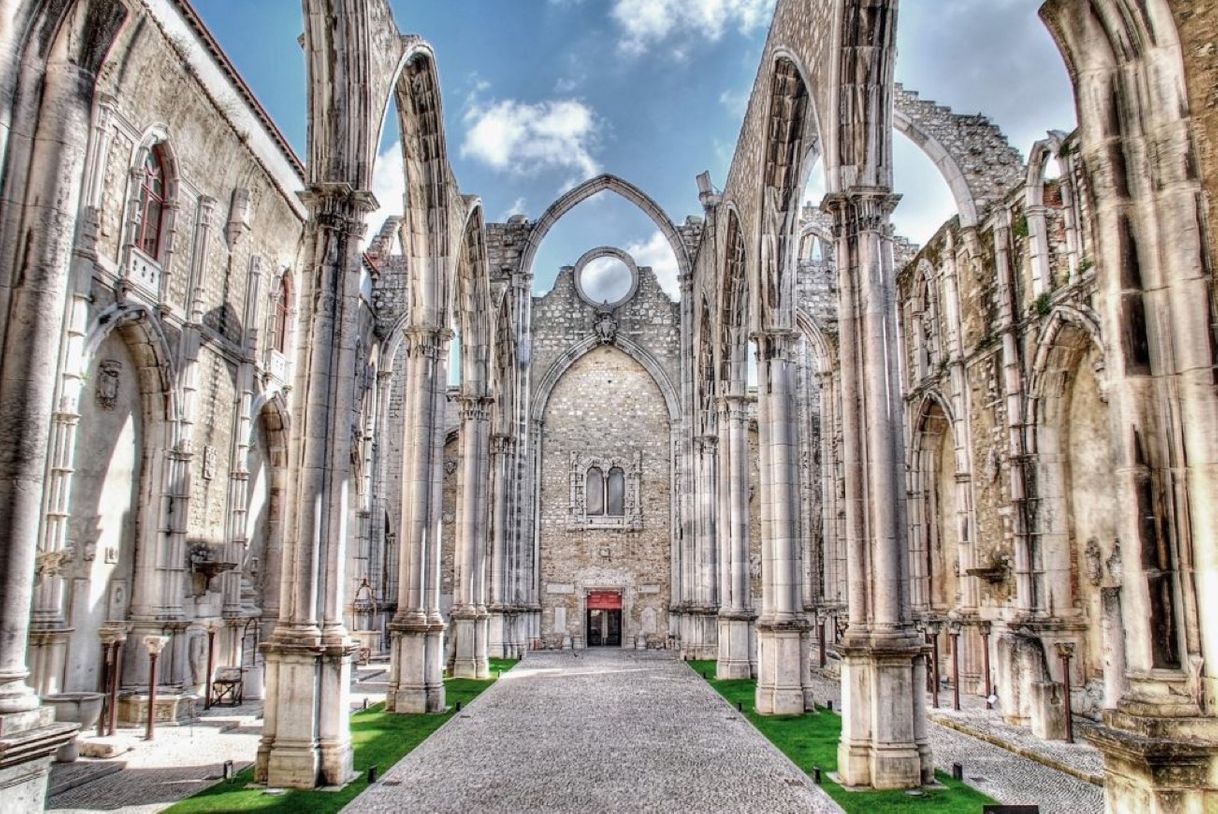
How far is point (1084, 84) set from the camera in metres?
5.39

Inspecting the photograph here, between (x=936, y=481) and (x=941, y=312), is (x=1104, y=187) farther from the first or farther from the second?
(x=936, y=481)

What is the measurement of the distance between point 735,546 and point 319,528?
1057cm

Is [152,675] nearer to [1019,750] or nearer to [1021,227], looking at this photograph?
[1019,750]

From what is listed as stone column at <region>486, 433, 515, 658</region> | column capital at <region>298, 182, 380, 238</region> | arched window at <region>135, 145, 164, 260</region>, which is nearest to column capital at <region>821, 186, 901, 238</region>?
column capital at <region>298, 182, 380, 238</region>

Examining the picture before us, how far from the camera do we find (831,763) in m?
9.47

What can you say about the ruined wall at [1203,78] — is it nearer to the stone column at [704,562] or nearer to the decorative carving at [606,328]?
the stone column at [704,562]

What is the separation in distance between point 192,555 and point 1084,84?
14192 millimetres

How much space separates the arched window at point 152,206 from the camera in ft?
44.8

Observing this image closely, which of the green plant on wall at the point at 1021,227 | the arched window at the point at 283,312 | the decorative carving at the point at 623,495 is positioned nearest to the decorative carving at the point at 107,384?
the arched window at the point at 283,312

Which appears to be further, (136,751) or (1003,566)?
(1003,566)

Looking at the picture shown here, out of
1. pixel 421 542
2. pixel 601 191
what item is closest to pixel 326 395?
pixel 421 542

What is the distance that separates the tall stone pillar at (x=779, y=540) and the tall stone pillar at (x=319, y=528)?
663 cm

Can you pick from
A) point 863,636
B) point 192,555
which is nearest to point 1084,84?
point 863,636

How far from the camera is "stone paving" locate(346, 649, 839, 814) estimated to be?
26.0 ft
